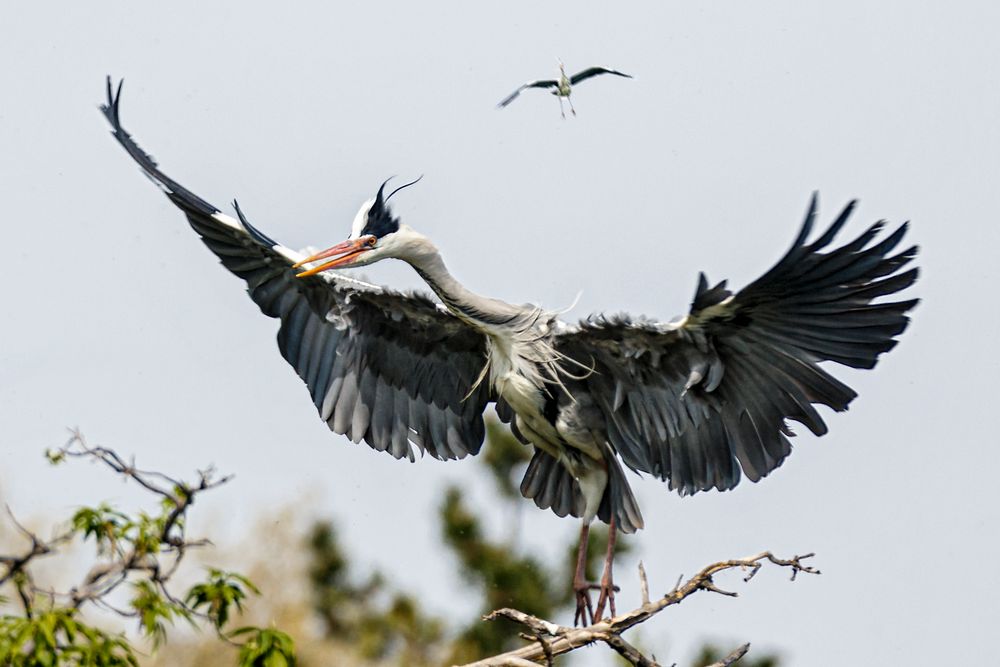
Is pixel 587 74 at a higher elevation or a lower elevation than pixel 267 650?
higher

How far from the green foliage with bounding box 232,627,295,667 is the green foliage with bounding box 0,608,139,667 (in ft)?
1.73

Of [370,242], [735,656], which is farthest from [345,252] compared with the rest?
[735,656]

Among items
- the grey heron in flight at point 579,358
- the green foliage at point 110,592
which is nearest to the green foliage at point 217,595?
the green foliage at point 110,592

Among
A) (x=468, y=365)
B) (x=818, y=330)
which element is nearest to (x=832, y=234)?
(x=818, y=330)

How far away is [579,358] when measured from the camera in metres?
8.10

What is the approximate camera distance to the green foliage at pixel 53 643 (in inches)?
186

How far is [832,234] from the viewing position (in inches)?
265

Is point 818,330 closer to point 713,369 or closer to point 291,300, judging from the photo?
point 713,369

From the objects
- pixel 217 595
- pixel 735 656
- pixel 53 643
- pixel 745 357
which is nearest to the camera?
pixel 53 643

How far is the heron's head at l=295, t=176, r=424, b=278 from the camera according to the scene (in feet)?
26.5

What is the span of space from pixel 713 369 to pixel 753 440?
0.45 meters

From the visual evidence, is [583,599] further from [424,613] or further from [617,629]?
[424,613]

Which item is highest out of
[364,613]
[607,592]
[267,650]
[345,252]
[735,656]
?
[364,613]

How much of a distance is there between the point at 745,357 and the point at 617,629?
137 cm
